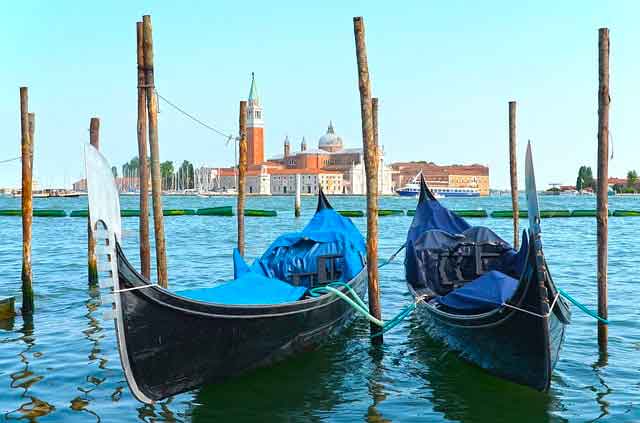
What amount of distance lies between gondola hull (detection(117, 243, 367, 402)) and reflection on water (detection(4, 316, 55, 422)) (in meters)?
0.77

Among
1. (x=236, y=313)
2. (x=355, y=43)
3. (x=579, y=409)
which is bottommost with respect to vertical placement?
(x=579, y=409)

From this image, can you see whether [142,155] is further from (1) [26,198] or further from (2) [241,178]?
(2) [241,178]

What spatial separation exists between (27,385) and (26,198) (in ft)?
8.66

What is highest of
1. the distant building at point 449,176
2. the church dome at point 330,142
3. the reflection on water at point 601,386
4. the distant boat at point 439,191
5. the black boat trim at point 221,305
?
Result: the church dome at point 330,142

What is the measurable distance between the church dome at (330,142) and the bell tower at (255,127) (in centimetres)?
989

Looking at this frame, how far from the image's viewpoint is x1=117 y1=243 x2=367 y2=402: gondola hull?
147 inches

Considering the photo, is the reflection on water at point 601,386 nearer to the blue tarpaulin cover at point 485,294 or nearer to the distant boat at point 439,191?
the blue tarpaulin cover at point 485,294

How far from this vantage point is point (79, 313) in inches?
285

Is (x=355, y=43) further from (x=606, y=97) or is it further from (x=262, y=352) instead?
(x=262, y=352)

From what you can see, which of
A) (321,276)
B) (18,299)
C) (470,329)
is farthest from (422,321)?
(18,299)

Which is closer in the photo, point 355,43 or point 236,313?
point 236,313

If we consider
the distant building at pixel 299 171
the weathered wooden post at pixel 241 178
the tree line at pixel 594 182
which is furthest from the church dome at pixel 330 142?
the weathered wooden post at pixel 241 178

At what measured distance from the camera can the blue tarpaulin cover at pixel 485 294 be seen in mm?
4387

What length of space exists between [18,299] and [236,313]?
452 cm
